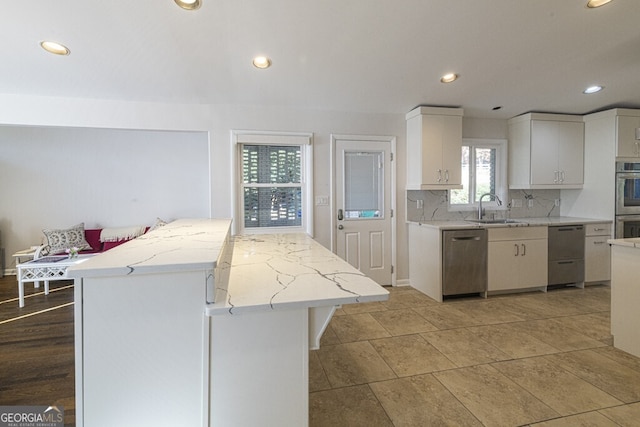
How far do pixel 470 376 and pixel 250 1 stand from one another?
9.54ft

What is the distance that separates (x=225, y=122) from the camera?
3463 millimetres

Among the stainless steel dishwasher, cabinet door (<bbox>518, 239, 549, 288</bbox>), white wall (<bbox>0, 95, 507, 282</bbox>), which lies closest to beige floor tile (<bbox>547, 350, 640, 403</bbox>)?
the stainless steel dishwasher

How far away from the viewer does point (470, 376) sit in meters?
2.04

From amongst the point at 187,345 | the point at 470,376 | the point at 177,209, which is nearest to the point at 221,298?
the point at 187,345

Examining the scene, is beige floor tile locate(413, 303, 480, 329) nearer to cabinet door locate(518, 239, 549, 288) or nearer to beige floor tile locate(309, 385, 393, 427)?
cabinet door locate(518, 239, 549, 288)

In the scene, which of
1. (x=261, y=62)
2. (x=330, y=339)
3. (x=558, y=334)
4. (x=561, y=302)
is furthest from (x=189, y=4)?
(x=561, y=302)

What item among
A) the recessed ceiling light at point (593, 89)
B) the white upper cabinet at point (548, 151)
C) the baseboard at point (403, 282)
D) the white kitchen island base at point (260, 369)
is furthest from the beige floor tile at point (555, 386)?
the recessed ceiling light at point (593, 89)

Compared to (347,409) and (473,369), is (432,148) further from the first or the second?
(347,409)

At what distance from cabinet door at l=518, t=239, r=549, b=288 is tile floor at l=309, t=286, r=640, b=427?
448 millimetres

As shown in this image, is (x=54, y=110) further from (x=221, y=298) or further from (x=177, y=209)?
(x=221, y=298)

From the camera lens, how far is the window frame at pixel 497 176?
4164 mm

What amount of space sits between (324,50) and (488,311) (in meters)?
3.04

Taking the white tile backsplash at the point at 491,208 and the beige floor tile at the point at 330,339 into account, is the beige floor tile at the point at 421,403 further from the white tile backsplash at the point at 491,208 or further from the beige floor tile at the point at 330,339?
Result: the white tile backsplash at the point at 491,208
